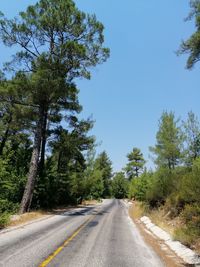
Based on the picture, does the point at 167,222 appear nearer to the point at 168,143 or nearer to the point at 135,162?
the point at 168,143

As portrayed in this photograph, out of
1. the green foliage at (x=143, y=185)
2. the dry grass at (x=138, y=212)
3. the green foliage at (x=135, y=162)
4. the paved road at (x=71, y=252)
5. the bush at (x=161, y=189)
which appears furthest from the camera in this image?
the green foliage at (x=135, y=162)

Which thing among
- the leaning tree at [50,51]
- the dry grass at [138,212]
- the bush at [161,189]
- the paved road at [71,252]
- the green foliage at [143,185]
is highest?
the leaning tree at [50,51]

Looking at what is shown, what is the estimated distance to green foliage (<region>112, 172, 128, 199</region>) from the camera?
111562 millimetres

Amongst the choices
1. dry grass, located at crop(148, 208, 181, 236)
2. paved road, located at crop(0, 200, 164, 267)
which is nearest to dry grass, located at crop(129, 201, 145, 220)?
dry grass, located at crop(148, 208, 181, 236)

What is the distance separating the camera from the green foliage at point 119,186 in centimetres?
11156

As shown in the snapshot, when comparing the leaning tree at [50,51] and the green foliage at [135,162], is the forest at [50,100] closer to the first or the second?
the leaning tree at [50,51]

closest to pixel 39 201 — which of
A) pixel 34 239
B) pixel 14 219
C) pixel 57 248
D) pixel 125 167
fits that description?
pixel 14 219

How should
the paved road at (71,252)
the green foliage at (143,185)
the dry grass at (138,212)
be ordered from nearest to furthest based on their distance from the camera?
the paved road at (71,252) → the dry grass at (138,212) → the green foliage at (143,185)

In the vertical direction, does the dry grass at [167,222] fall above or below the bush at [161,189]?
below

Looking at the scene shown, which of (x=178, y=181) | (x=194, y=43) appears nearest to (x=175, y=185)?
(x=178, y=181)

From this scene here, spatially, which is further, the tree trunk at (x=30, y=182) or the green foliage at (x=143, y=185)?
the green foliage at (x=143, y=185)

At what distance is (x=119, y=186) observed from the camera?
113m

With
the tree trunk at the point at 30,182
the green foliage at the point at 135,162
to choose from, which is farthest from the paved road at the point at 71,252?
the green foliage at the point at 135,162

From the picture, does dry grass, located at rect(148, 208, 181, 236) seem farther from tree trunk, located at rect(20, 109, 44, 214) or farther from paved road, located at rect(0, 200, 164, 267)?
tree trunk, located at rect(20, 109, 44, 214)
